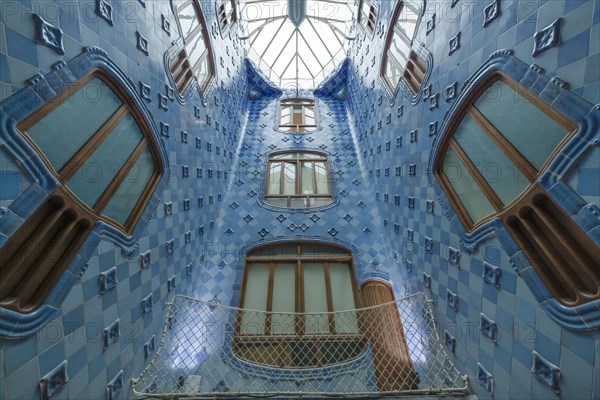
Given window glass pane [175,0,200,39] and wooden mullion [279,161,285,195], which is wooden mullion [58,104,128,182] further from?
wooden mullion [279,161,285,195]

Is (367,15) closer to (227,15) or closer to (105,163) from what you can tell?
(227,15)

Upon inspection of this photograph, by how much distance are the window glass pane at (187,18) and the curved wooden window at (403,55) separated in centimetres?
493

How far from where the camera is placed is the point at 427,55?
4785mm

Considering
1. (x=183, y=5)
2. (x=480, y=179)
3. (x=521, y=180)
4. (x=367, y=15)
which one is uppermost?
(x=367, y=15)

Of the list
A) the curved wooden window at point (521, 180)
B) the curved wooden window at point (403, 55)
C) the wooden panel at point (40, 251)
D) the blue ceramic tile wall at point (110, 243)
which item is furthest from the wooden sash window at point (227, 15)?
the curved wooden window at point (521, 180)

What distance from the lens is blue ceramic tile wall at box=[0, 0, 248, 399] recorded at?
2297 mm

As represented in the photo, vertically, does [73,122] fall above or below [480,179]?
above

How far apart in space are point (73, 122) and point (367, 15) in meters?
9.38

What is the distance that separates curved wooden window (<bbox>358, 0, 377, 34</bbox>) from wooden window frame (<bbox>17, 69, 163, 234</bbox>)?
7.66 metres

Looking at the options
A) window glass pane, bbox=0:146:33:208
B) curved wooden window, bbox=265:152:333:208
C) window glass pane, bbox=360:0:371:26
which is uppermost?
window glass pane, bbox=360:0:371:26

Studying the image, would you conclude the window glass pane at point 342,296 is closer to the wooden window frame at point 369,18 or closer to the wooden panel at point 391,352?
the wooden panel at point 391,352

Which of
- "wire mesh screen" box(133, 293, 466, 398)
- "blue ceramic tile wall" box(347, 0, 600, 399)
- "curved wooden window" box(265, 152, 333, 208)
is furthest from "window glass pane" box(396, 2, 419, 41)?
"wire mesh screen" box(133, 293, 466, 398)

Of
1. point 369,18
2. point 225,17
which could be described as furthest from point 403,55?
point 225,17

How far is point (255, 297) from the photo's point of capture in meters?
6.57
